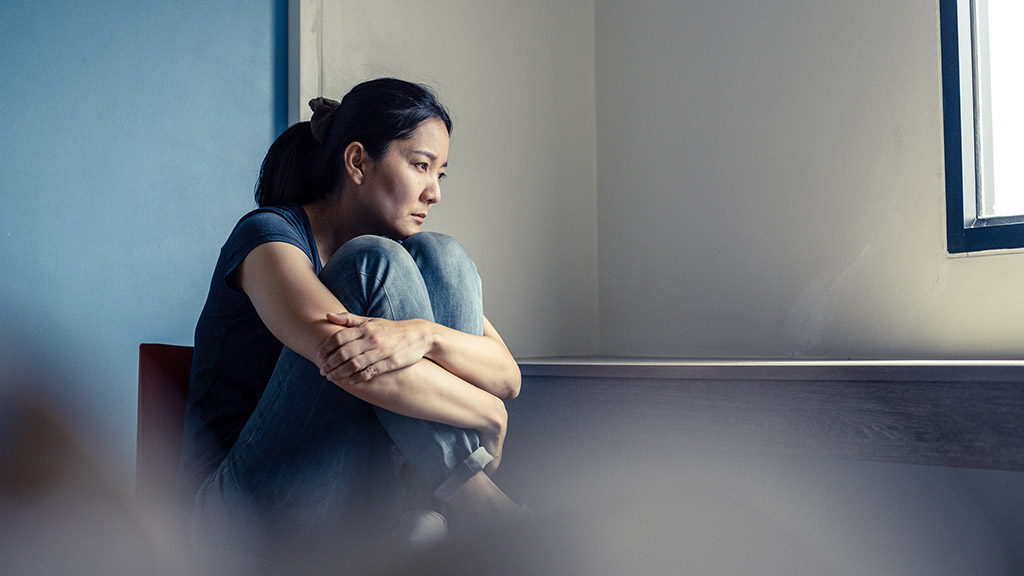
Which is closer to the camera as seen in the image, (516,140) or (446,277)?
(446,277)

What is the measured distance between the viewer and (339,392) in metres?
0.84

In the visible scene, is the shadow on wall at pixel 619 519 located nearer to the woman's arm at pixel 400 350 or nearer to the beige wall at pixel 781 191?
the woman's arm at pixel 400 350

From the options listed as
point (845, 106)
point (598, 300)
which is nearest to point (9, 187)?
point (598, 300)

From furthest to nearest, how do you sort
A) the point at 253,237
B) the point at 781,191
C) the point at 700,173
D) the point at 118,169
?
1. the point at 700,173
2. the point at 781,191
3. the point at 118,169
4. the point at 253,237

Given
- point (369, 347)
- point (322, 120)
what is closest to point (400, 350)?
point (369, 347)

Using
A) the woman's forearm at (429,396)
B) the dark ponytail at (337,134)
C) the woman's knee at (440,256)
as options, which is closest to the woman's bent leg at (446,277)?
the woman's knee at (440,256)

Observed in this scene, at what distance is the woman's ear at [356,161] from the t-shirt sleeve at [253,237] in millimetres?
173

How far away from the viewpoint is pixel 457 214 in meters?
2.01

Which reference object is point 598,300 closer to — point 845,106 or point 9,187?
point 845,106

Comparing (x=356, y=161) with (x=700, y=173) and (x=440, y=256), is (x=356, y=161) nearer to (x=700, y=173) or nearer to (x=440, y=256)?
(x=440, y=256)

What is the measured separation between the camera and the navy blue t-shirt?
946mm

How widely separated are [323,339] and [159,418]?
0.33 meters

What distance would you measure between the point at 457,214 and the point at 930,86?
116 cm

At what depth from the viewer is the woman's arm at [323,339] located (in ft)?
2.78
